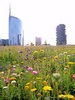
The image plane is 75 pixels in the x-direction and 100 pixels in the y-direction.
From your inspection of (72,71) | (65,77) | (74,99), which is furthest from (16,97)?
(74,99)

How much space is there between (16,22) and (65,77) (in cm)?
12414

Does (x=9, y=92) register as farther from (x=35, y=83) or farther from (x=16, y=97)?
(x=35, y=83)

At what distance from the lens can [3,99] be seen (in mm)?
2891

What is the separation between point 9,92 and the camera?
2936mm

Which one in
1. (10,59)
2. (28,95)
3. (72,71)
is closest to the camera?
(28,95)

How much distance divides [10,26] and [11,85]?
125273mm

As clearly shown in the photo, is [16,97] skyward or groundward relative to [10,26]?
groundward

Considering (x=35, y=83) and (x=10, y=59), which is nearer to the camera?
(x=35, y=83)

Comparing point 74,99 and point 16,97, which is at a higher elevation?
point 74,99

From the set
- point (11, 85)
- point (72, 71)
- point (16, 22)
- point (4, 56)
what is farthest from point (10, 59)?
point (16, 22)

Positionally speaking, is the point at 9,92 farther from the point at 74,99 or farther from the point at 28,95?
the point at 74,99

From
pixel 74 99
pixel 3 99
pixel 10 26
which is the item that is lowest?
pixel 3 99

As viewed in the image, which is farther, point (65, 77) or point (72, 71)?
point (72, 71)

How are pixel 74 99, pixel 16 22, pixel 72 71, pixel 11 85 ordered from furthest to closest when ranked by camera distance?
1. pixel 16 22
2. pixel 72 71
3. pixel 11 85
4. pixel 74 99
